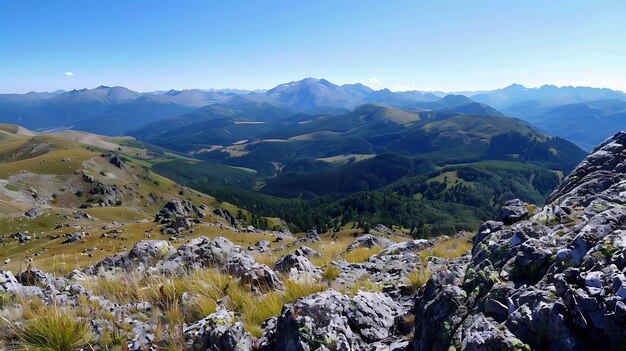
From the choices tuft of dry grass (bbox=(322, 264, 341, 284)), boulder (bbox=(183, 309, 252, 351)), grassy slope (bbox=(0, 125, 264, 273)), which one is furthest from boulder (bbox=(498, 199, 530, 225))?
grassy slope (bbox=(0, 125, 264, 273))

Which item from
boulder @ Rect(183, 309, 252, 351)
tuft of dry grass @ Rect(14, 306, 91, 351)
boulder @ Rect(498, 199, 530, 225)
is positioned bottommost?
boulder @ Rect(183, 309, 252, 351)

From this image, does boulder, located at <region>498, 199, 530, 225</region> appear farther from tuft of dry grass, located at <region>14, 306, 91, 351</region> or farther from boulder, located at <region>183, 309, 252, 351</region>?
tuft of dry grass, located at <region>14, 306, 91, 351</region>

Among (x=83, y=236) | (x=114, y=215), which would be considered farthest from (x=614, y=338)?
(x=114, y=215)

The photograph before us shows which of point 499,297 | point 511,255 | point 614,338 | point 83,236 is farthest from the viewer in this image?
point 83,236

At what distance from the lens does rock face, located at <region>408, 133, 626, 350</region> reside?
430cm

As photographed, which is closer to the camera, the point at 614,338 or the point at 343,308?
the point at 614,338

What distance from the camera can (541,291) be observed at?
497 centimetres

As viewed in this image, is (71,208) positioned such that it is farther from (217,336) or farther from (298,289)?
(217,336)

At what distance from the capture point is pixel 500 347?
4.47 meters

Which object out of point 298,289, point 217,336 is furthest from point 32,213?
point 217,336

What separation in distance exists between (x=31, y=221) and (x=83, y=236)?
34216mm

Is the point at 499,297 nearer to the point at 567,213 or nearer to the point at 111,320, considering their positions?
the point at 567,213

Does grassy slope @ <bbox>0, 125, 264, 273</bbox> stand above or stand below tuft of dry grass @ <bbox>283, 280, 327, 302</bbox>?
below

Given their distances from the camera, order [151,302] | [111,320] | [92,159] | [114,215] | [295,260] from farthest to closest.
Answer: [92,159] → [114,215] → [295,260] → [151,302] → [111,320]
